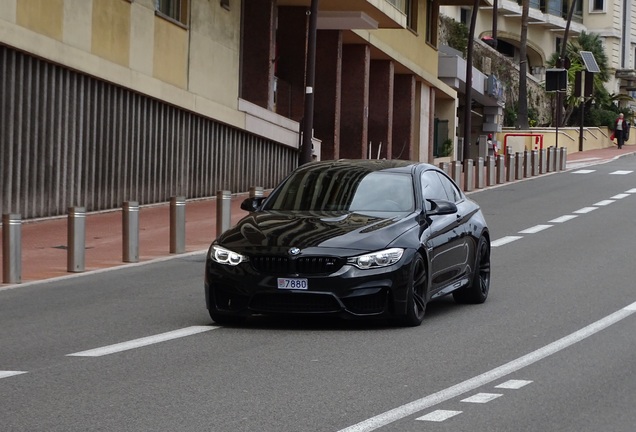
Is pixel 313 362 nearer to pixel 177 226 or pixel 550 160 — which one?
pixel 177 226

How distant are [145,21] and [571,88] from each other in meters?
59.6

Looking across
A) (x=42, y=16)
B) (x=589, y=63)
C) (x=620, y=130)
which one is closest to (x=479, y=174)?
(x=42, y=16)

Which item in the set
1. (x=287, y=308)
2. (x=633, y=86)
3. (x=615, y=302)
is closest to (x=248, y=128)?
(x=615, y=302)

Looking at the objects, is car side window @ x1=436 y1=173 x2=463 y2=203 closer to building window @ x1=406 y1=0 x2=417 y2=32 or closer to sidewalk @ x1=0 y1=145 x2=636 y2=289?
sidewalk @ x1=0 y1=145 x2=636 y2=289

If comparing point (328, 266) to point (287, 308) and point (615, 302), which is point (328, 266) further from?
point (615, 302)

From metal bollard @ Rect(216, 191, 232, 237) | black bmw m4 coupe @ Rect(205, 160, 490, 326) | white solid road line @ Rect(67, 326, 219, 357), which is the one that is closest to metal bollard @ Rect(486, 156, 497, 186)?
metal bollard @ Rect(216, 191, 232, 237)

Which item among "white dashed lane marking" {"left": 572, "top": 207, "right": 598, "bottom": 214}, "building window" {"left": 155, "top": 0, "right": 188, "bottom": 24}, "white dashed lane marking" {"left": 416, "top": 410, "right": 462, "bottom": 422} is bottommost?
"white dashed lane marking" {"left": 416, "top": 410, "right": 462, "bottom": 422}

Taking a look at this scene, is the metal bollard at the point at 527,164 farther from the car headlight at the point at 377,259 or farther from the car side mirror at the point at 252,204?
the car headlight at the point at 377,259

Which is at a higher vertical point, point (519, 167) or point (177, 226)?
point (519, 167)

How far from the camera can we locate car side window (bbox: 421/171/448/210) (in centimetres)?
1398

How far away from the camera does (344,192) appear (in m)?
13.8

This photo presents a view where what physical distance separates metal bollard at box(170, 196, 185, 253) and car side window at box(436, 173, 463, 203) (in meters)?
6.22

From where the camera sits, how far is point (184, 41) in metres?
31.8

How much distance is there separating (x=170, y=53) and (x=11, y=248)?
49.3 feet
